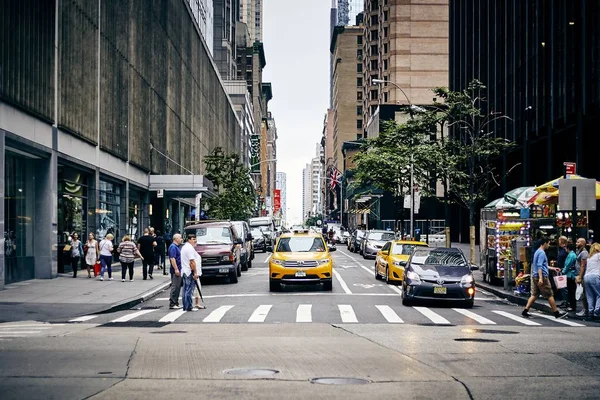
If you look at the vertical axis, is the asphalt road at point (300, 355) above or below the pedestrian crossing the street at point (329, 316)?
above

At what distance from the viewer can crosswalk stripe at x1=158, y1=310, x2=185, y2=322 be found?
18688 mm

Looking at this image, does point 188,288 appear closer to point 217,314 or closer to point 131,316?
point 217,314

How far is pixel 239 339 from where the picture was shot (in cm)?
1435

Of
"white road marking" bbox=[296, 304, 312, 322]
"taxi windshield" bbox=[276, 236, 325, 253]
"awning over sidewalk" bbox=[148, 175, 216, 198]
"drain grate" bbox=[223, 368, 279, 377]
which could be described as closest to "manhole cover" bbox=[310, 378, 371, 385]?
"drain grate" bbox=[223, 368, 279, 377]

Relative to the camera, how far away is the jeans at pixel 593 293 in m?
19.2

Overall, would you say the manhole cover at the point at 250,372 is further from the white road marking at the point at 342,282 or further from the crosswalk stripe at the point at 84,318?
the white road marking at the point at 342,282

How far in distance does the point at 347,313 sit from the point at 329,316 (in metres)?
0.82

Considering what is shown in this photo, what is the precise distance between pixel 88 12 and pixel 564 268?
80.2 ft

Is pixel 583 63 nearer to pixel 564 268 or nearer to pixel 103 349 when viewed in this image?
pixel 564 268

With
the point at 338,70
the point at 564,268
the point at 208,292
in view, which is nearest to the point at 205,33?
the point at 208,292

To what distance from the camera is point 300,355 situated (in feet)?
40.0

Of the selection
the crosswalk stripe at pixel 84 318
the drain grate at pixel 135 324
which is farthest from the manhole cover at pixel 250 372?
the crosswalk stripe at pixel 84 318

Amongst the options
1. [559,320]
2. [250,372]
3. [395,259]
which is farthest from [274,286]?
[250,372]

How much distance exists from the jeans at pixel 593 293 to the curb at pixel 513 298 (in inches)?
84.4
